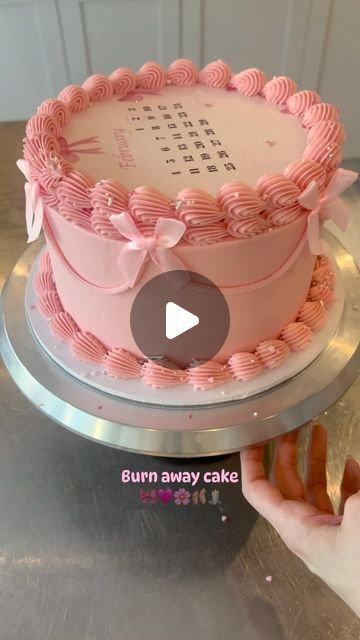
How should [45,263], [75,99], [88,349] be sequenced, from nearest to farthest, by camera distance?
[88,349], [75,99], [45,263]

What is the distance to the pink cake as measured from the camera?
101 cm

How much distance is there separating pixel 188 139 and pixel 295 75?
7.29ft

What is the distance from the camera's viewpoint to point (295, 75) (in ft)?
10.3

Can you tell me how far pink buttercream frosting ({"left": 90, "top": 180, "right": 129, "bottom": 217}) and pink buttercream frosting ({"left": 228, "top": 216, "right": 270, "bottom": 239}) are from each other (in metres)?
0.19

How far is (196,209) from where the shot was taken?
99 centimetres

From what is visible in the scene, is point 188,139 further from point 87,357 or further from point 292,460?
point 292,460

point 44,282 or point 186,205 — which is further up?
point 186,205

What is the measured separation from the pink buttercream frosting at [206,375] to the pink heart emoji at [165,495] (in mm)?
260

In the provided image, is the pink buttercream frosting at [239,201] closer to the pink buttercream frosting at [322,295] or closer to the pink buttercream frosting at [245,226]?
the pink buttercream frosting at [245,226]

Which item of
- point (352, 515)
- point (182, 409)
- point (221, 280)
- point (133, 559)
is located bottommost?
point (133, 559)

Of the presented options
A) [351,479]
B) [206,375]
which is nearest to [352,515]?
[351,479]

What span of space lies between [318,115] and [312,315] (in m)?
0.43

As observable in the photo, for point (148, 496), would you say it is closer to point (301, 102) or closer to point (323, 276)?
point (323, 276)

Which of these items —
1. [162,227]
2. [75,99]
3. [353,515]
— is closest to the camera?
[353,515]
